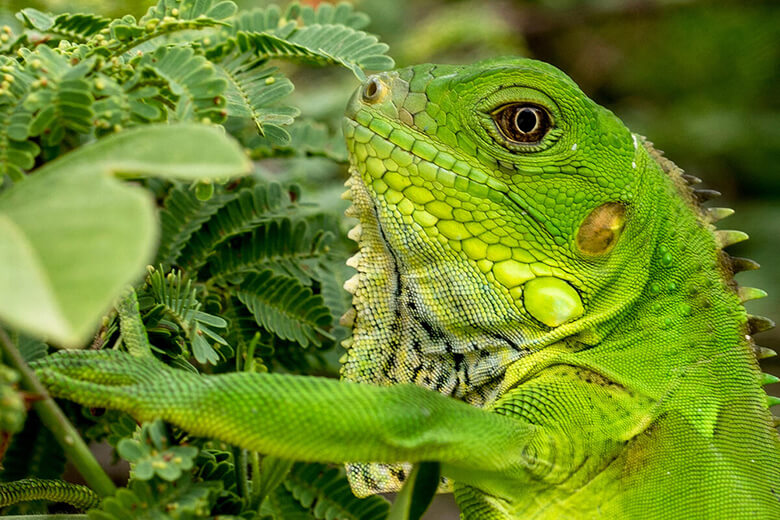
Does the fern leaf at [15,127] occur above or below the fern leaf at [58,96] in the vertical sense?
below

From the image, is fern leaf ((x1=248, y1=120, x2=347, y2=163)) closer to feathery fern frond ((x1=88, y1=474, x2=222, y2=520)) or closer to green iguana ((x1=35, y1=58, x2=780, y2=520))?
green iguana ((x1=35, y1=58, x2=780, y2=520))

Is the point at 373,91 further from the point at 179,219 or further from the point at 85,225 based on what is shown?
the point at 85,225

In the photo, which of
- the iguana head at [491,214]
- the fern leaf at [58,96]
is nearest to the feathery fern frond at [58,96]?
the fern leaf at [58,96]

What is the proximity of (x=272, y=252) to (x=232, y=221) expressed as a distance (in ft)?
0.61

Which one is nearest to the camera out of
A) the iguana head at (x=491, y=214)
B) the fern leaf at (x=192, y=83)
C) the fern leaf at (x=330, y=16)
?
the fern leaf at (x=192, y=83)

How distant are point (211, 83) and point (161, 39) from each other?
675mm

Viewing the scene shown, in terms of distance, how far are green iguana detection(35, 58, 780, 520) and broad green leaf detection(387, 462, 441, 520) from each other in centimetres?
39

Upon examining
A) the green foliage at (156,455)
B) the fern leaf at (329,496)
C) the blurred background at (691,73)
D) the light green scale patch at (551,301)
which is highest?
the blurred background at (691,73)

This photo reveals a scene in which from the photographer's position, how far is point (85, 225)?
112 cm

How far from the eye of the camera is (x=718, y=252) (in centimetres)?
278

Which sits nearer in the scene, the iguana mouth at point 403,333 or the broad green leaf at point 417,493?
the broad green leaf at point 417,493

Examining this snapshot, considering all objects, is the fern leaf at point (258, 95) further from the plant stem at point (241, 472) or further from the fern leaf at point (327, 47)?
the plant stem at point (241, 472)

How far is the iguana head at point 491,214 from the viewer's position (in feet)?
8.35

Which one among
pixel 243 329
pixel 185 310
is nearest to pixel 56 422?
pixel 185 310
